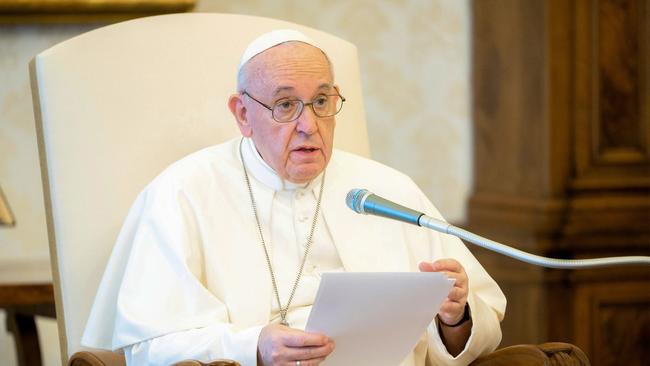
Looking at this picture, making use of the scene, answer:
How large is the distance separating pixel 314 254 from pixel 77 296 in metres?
0.66

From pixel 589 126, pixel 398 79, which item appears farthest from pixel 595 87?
pixel 398 79

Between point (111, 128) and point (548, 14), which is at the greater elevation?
point (548, 14)

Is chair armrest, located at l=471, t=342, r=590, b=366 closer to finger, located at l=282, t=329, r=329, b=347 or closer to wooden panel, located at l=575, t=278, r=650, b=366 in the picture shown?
finger, located at l=282, t=329, r=329, b=347

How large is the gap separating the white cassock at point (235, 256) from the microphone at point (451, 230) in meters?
0.50

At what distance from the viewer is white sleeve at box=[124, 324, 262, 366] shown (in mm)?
2625

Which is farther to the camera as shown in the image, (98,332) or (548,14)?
(548,14)

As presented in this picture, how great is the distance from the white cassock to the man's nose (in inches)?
9.3

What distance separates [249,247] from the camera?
9.82ft

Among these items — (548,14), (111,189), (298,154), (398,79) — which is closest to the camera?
(298,154)

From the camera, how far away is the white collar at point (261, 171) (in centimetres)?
305

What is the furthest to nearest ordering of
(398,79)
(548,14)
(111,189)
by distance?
(398,79) < (548,14) < (111,189)

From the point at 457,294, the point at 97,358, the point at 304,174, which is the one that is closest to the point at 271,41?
the point at 304,174

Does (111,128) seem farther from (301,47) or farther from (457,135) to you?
(457,135)

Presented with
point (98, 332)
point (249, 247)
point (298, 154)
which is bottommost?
point (98, 332)
